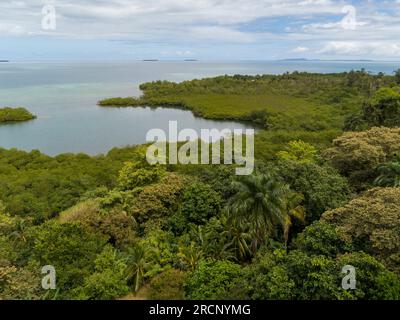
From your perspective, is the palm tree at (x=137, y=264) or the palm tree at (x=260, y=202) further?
the palm tree at (x=137, y=264)

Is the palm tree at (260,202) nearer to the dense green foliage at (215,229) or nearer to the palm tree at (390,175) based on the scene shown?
the dense green foliage at (215,229)

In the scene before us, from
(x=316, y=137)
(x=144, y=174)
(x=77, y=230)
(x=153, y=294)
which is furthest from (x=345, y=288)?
(x=316, y=137)

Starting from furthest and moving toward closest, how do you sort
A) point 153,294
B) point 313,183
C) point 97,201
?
1. point 97,201
2. point 313,183
3. point 153,294

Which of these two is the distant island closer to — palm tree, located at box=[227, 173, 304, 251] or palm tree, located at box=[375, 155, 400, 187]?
palm tree, located at box=[227, 173, 304, 251]

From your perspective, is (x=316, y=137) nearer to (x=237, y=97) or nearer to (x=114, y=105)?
(x=237, y=97)

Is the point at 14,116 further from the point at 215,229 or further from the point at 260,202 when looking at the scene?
the point at 260,202

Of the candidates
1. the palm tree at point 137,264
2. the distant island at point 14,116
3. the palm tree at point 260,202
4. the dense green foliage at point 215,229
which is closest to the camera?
the dense green foliage at point 215,229

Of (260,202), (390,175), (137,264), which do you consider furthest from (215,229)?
(390,175)

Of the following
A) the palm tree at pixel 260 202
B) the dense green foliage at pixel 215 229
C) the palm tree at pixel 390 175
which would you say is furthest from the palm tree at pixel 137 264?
the palm tree at pixel 390 175
